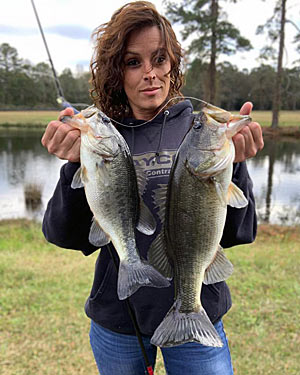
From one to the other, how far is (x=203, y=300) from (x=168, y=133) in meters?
0.93

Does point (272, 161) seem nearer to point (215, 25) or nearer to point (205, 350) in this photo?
point (215, 25)

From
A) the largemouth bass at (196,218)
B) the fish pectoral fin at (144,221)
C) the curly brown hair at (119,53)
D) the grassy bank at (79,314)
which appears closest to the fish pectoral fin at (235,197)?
the largemouth bass at (196,218)

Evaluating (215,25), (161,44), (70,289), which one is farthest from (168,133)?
(215,25)

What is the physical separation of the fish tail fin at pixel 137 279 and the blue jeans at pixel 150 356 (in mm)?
526

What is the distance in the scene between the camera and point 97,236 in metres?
1.53

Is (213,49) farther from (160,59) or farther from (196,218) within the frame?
(196,218)

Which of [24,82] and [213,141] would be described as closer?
[213,141]

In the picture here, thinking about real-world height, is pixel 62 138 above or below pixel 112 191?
above

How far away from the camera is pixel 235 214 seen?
1.59 metres

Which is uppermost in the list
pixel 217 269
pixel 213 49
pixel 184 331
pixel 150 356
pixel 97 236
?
pixel 213 49

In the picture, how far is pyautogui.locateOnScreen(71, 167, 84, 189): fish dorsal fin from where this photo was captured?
1.52 metres

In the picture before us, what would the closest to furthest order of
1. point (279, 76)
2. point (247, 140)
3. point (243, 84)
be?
point (247, 140), point (279, 76), point (243, 84)

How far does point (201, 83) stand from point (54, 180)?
1129 centimetres

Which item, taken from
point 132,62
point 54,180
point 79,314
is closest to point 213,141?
point 132,62
